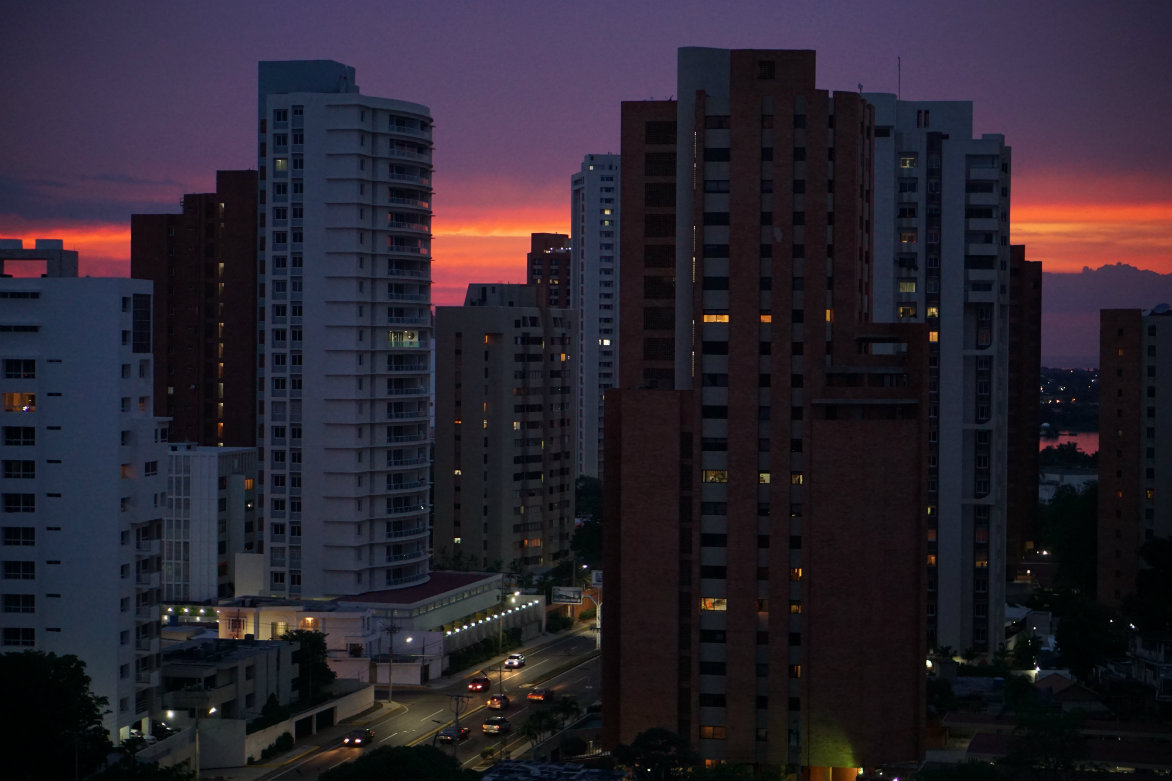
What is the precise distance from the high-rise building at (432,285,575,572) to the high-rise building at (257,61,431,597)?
27.6m

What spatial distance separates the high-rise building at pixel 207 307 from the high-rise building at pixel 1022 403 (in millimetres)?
61170

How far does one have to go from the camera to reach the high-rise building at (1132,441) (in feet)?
378

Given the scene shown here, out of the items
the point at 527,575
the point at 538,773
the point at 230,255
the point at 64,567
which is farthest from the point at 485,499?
the point at 538,773

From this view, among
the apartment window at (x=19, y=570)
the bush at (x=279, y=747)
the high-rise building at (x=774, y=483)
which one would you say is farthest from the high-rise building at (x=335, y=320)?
the high-rise building at (x=774, y=483)

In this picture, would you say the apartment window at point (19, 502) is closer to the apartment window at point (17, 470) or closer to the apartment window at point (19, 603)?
the apartment window at point (17, 470)

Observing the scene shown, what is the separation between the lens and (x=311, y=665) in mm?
87375

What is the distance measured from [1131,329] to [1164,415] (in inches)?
249

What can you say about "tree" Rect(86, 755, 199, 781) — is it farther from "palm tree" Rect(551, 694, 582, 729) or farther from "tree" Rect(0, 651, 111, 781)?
"palm tree" Rect(551, 694, 582, 729)

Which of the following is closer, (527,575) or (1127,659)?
(1127,659)

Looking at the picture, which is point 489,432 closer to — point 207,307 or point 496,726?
point 207,307

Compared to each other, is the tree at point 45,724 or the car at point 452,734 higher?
the tree at point 45,724

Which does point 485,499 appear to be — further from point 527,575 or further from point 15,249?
point 15,249

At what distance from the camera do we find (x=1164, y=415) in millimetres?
115188

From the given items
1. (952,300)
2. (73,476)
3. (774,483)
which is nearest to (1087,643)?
(952,300)
